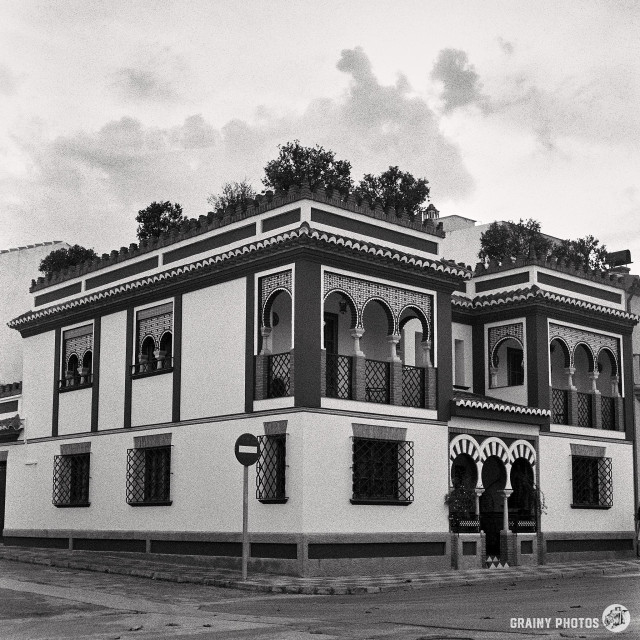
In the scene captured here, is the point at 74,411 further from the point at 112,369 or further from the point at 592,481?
the point at 592,481

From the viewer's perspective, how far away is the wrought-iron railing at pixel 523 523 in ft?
74.3

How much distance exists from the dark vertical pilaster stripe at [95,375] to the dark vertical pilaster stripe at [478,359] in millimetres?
8918

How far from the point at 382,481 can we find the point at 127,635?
10203 mm

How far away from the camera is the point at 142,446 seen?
900 inches

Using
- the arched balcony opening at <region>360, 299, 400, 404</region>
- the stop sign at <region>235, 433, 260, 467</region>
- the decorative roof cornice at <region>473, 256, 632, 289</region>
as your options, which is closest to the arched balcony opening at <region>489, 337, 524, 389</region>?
the decorative roof cornice at <region>473, 256, 632, 289</region>

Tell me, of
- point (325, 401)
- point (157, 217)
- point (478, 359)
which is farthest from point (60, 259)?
point (325, 401)

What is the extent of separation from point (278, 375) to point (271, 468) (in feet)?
5.78

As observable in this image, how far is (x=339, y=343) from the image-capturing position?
73.0 ft

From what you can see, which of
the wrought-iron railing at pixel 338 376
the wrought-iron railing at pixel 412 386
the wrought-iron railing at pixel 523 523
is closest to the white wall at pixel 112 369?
the wrought-iron railing at pixel 338 376

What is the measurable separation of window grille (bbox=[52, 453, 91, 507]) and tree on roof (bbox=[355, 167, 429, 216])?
1198cm

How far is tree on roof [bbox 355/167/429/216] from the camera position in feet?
104

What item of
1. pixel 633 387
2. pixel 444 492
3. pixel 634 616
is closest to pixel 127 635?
pixel 634 616

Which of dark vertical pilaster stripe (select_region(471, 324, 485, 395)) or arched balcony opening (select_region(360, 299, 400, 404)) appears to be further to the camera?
dark vertical pilaster stripe (select_region(471, 324, 485, 395))

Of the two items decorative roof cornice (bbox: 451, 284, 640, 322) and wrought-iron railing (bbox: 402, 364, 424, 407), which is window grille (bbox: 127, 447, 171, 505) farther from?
decorative roof cornice (bbox: 451, 284, 640, 322)
